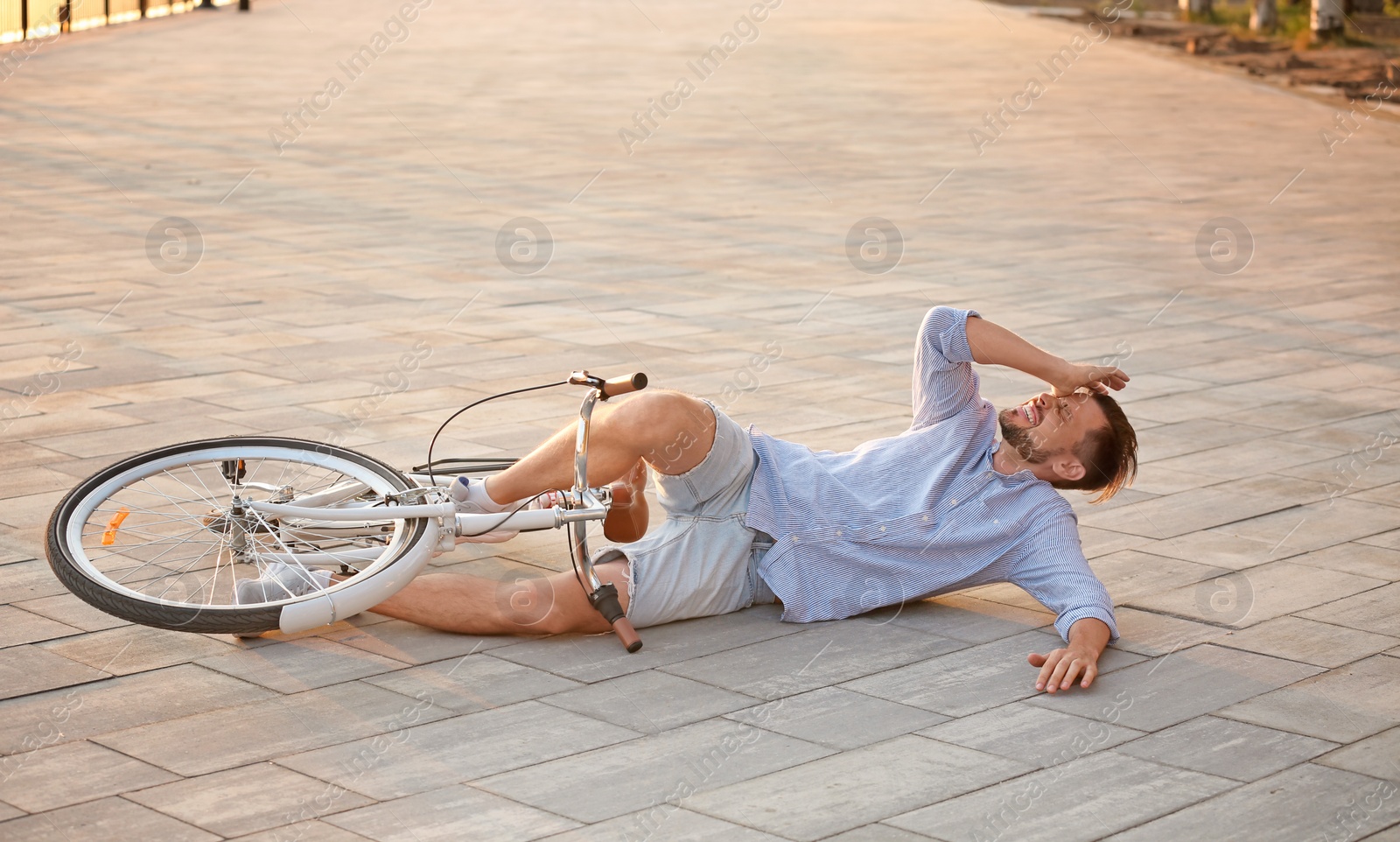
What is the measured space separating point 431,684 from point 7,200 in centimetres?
937

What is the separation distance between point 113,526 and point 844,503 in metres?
2.01

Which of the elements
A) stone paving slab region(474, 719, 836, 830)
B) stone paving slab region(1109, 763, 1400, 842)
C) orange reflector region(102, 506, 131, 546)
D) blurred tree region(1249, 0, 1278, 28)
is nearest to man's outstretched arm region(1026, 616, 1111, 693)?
stone paving slab region(1109, 763, 1400, 842)

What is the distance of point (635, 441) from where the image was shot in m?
4.10

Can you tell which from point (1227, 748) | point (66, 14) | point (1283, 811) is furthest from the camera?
point (66, 14)

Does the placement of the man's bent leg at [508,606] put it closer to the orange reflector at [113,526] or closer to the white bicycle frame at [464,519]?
the white bicycle frame at [464,519]

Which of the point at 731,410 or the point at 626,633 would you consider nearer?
the point at 626,633

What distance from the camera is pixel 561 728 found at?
12.0 feet

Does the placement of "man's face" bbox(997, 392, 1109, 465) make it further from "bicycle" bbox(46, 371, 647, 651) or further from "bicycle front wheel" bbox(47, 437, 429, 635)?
"bicycle front wheel" bbox(47, 437, 429, 635)

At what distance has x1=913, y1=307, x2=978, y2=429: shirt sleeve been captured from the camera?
432 cm

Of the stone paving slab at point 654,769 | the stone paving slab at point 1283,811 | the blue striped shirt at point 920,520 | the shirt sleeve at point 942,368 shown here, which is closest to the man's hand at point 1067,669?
the blue striped shirt at point 920,520

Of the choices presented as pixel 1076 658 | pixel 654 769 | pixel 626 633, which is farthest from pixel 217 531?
pixel 1076 658

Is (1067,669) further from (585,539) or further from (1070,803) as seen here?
(585,539)

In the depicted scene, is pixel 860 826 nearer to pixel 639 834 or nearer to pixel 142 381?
pixel 639 834

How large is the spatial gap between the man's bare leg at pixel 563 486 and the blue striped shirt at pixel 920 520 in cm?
30
